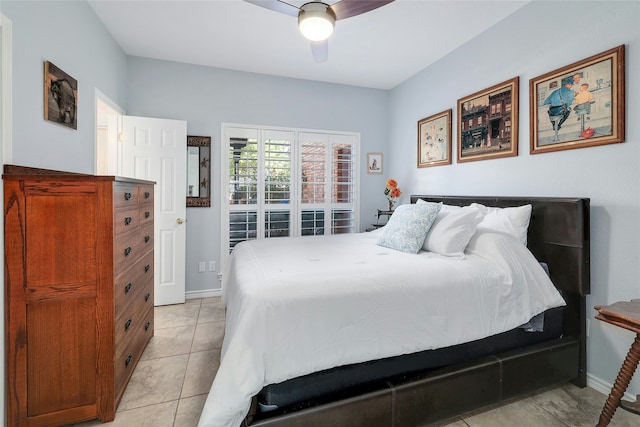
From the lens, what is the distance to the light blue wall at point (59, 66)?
166 centimetres

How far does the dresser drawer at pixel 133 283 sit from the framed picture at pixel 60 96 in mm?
1089

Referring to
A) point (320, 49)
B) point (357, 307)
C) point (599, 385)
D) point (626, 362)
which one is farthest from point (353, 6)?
point (599, 385)

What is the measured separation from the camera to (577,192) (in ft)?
6.72

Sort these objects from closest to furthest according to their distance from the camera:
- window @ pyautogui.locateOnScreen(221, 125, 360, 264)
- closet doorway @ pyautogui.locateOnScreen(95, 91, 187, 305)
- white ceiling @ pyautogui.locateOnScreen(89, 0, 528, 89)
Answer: white ceiling @ pyautogui.locateOnScreen(89, 0, 528, 89), closet doorway @ pyautogui.locateOnScreen(95, 91, 187, 305), window @ pyautogui.locateOnScreen(221, 125, 360, 264)

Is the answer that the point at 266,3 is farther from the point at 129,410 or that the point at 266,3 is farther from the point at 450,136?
the point at 129,410

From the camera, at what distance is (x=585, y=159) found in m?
2.00

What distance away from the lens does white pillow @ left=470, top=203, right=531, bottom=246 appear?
2.13m

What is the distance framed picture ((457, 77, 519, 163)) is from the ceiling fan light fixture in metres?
1.61

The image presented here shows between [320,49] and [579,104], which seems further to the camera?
[320,49]

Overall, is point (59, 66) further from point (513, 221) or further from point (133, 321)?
point (513, 221)

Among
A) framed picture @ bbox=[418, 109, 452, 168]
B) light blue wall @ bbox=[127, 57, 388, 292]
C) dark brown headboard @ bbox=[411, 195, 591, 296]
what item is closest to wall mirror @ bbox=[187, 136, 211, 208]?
light blue wall @ bbox=[127, 57, 388, 292]

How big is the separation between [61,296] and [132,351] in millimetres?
715

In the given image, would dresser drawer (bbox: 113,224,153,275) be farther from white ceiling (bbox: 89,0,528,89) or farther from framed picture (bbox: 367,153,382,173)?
framed picture (bbox: 367,153,382,173)

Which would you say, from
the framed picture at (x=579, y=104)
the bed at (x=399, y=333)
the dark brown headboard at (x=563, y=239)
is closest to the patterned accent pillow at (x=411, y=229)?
the bed at (x=399, y=333)
